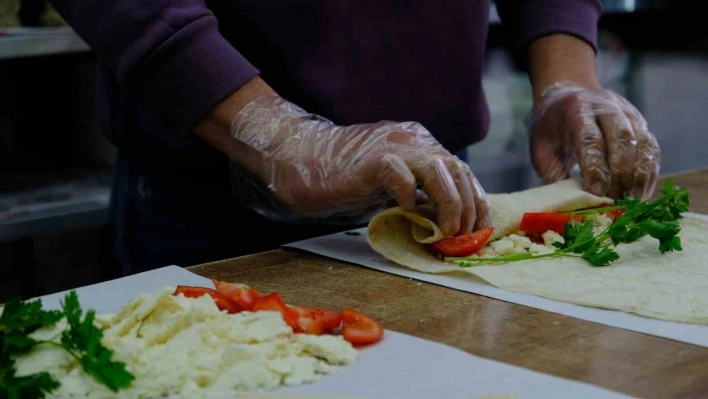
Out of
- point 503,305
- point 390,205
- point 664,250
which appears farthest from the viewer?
point 390,205

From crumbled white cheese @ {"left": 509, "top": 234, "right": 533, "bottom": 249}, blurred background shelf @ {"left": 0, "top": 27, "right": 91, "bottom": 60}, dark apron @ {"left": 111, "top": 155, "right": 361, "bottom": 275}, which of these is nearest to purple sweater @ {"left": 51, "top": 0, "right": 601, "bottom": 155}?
dark apron @ {"left": 111, "top": 155, "right": 361, "bottom": 275}

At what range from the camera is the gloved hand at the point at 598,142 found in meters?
1.78

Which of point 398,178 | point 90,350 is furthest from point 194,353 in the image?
point 398,178

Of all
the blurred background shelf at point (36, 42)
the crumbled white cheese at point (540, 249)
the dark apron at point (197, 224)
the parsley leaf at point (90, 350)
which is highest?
the parsley leaf at point (90, 350)

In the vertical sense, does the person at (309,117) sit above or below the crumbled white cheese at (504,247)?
above

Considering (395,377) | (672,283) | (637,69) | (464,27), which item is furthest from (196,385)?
(637,69)

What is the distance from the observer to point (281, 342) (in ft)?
3.42

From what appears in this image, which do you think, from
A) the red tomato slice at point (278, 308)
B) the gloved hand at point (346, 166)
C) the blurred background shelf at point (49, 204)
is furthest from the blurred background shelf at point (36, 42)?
the red tomato slice at point (278, 308)

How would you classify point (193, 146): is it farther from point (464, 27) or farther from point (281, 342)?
point (281, 342)

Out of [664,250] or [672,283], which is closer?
[672,283]

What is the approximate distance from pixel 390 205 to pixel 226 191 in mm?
313

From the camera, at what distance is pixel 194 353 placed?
1007 millimetres

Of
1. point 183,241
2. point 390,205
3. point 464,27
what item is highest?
point 464,27

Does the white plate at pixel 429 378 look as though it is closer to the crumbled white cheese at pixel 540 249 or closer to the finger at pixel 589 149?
the crumbled white cheese at pixel 540 249
